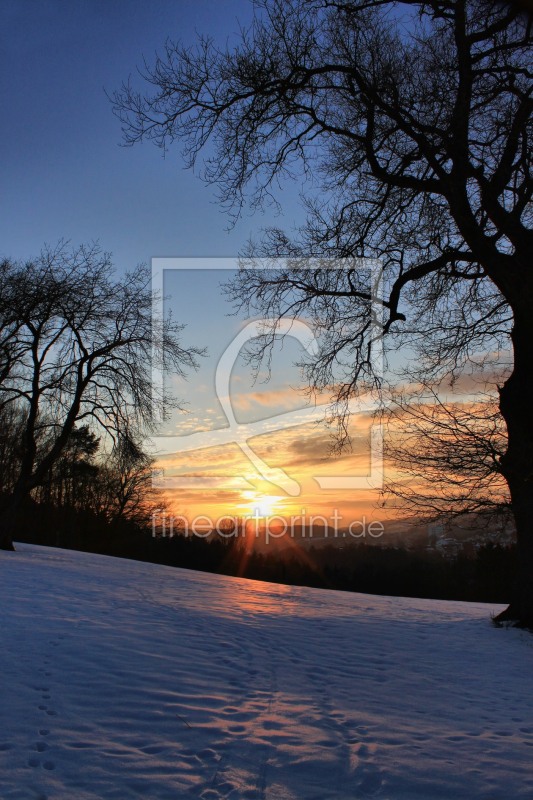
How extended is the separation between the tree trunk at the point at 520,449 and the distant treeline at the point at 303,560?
3285 cm

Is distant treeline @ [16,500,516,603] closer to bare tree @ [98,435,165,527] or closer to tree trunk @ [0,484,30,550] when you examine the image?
bare tree @ [98,435,165,527]

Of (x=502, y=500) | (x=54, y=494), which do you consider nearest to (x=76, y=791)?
(x=502, y=500)

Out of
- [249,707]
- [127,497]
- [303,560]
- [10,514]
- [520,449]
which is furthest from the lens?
[303,560]

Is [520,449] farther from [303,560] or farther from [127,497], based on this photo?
[303,560]

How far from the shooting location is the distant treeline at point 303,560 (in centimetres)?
4547

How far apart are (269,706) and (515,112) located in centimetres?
986

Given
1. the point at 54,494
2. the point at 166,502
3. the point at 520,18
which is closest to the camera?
the point at 520,18

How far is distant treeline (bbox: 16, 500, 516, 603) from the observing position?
45.5m

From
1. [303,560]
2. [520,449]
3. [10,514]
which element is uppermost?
[520,449]

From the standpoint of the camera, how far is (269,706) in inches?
208

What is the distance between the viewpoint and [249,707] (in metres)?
5.19

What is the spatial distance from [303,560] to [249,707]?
52459 mm

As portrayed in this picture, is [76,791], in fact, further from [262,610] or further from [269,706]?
[262,610]

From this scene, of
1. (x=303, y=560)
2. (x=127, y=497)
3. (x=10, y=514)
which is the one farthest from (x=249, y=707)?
(x=303, y=560)
